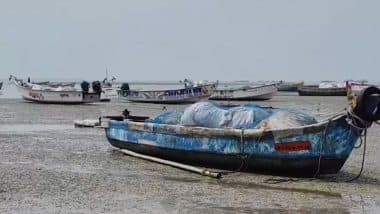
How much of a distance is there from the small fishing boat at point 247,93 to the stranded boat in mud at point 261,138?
3796cm

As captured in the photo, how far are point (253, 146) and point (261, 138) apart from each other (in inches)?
10.4

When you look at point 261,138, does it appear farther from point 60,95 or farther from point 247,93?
point 247,93

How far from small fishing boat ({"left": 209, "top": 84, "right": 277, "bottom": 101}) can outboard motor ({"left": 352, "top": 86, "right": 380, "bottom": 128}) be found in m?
41.1

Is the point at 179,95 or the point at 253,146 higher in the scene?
the point at 253,146

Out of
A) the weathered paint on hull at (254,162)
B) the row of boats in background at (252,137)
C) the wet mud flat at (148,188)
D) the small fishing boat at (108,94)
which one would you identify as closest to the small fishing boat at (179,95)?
the small fishing boat at (108,94)

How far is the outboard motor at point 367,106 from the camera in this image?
34.6 ft

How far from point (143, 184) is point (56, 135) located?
9344mm

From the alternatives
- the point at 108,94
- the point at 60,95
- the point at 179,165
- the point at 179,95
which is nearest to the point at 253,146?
the point at 179,165

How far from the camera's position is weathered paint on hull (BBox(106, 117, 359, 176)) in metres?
11.1

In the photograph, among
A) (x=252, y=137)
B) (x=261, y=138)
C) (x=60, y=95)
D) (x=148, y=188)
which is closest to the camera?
(x=148, y=188)

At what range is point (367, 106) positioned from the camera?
1061cm

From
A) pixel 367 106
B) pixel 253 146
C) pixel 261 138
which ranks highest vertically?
pixel 367 106

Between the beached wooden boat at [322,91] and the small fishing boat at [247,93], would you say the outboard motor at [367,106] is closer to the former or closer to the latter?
the small fishing boat at [247,93]

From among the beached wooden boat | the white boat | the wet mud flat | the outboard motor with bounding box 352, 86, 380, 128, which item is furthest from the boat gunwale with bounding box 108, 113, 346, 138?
the beached wooden boat
